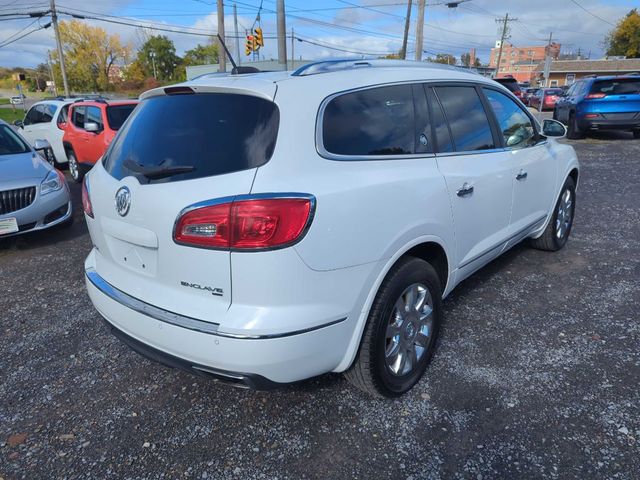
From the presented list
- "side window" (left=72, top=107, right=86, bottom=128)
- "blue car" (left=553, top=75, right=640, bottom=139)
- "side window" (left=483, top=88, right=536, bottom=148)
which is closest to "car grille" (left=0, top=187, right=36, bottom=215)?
"side window" (left=72, top=107, right=86, bottom=128)

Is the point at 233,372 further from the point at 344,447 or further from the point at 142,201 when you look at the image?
the point at 142,201

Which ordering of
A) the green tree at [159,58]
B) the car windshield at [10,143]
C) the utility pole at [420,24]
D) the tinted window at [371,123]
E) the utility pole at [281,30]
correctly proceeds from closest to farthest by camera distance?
1. the tinted window at [371,123]
2. the car windshield at [10,143]
3. the utility pole at [281,30]
4. the utility pole at [420,24]
5. the green tree at [159,58]

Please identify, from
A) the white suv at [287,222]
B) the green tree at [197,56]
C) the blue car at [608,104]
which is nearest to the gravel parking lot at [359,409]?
the white suv at [287,222]

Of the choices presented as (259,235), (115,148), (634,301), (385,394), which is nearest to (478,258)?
(385,394)

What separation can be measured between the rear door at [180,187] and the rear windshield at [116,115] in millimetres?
6636

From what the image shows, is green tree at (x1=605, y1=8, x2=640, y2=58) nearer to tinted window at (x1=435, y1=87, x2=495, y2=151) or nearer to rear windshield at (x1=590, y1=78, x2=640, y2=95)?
rear windshield at (x1=590, y1=78, x2=640, y2=95)

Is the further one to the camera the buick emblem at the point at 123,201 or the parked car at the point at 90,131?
the parked car at the point at 90,131

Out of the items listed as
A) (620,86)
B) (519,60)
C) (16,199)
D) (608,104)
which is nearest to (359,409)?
(16,199)

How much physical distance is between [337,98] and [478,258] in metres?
1.67

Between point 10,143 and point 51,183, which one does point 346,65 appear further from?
point 10,143

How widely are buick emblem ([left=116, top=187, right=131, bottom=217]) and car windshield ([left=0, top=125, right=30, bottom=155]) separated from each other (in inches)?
194

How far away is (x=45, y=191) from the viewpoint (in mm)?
5512

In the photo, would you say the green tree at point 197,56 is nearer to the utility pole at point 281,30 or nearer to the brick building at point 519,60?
the brick building at point 519,60

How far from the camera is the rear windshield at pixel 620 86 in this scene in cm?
1223
